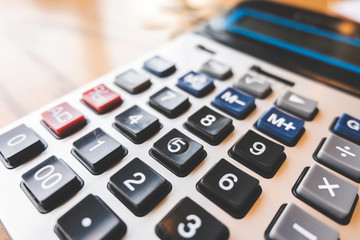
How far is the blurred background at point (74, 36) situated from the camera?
358mm

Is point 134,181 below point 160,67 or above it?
below

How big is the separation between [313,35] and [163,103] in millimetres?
273

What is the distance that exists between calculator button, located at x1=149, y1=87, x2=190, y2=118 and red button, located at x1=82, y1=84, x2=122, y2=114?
0.13 feet

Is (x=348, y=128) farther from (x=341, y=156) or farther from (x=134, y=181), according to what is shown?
(x=134, y=181)

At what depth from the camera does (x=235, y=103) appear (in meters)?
0.29

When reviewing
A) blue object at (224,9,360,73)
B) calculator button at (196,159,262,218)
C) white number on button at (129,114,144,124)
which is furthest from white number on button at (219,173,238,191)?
blue object at (224,9,360,73)

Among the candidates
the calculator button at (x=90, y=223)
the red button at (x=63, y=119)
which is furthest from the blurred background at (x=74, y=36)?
the calculator button at (x=90, y=223)

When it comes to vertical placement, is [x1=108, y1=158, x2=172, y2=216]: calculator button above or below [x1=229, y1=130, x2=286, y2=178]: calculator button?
below

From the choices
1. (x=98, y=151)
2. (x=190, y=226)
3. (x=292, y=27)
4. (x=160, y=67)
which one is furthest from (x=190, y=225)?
(x=292, y=27)

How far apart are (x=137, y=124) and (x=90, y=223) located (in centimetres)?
10

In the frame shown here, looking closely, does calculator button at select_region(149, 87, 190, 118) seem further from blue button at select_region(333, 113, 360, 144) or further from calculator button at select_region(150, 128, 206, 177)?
blue button at select_region(333, 113, 360, 144)

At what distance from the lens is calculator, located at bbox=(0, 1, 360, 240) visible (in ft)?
0.65

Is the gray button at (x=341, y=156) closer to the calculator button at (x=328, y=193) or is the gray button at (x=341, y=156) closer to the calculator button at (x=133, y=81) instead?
the calculator button at (x=328, y=193)

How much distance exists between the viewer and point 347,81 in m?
0.34
